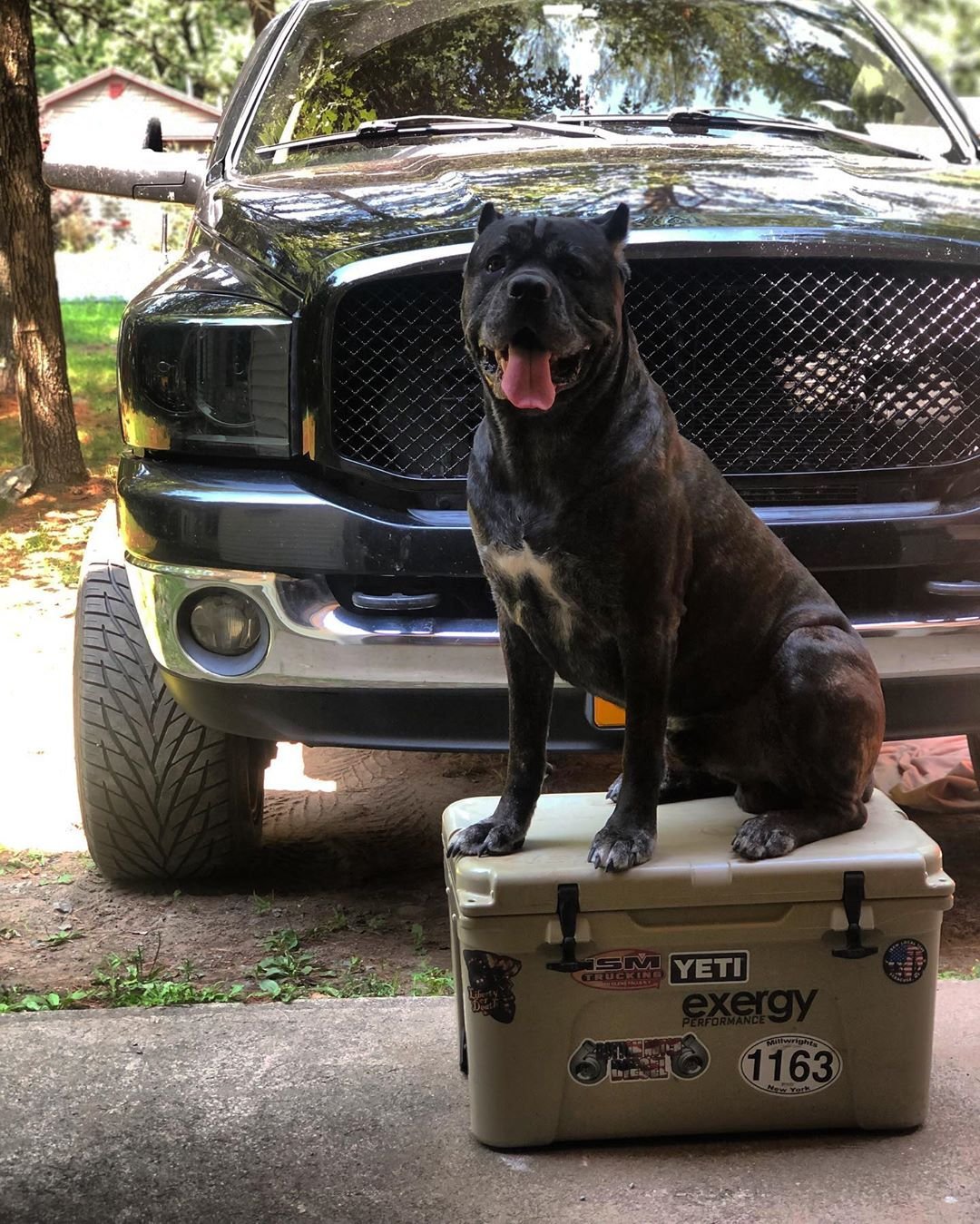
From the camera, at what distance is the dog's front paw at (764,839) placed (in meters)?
2.56

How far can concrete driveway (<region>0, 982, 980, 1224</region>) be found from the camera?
2.44 metres

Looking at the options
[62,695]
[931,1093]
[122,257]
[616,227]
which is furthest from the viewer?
[122,257]

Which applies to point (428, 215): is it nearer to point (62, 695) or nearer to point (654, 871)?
point (654, 871)

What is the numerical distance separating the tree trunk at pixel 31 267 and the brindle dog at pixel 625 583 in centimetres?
801

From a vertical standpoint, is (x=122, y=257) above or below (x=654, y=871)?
below

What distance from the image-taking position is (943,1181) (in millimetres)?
2496

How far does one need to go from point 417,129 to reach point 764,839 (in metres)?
2.68

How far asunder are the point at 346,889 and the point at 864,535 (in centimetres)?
183

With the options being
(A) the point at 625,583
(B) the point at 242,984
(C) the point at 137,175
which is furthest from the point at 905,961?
(C) the point at 137,175

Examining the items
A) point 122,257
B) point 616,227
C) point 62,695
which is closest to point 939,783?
point 616,227

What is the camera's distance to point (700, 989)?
2.58m

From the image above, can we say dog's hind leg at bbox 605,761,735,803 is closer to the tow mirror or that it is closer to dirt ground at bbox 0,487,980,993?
dirt ground at bbox 0,487,980,993

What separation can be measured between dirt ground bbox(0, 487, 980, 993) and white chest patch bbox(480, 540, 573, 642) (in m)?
1.32

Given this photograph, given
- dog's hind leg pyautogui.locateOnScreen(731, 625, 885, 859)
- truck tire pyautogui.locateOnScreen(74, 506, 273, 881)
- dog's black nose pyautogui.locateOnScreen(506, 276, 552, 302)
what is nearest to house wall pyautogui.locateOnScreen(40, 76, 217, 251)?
truck tire pyautogui.locateOnScreen(74, 506, 273, 881)
